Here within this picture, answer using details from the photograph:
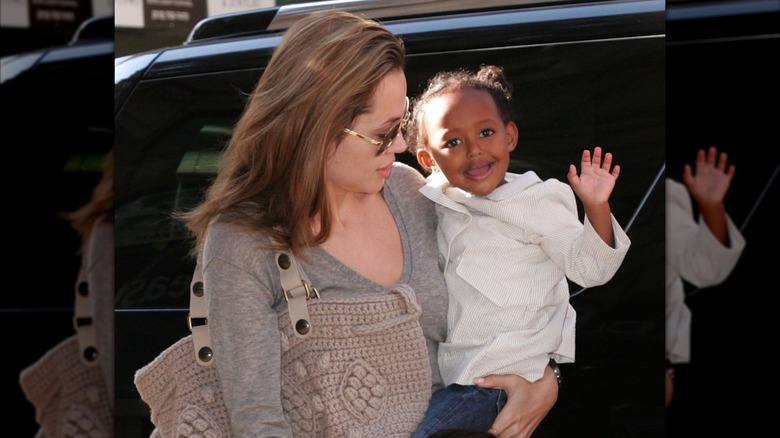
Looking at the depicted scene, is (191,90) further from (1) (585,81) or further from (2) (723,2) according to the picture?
(2) (723,2)

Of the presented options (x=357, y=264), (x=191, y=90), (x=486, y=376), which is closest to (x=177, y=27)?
(x=191, y=90)

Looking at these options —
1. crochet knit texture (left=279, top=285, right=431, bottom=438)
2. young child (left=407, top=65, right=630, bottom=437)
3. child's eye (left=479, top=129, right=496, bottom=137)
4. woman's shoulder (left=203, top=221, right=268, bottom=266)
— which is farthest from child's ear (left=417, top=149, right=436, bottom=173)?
woman's shoulder (left=203, top=221, right=268, bottom=266)

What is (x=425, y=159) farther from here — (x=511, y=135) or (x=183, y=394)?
(x=183, y=394)

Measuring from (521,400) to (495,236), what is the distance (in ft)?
1.15

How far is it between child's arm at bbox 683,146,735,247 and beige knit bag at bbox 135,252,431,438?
59.1 inches

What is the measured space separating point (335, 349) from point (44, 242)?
1788mm

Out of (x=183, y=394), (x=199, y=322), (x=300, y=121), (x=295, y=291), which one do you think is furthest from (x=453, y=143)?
(x=183, y=394)

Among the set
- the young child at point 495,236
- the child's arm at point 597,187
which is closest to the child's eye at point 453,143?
the young child at point 495,236

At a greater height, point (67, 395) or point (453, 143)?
point (453, 143)

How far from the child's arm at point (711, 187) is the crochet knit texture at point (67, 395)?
75.4 inches

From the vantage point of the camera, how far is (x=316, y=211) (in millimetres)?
2186

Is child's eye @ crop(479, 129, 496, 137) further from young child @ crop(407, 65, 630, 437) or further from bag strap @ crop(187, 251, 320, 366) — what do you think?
bag strap @ crop(187, 251, 320, 366)

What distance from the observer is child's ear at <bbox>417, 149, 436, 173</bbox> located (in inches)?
86.4

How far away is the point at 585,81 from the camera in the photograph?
2.16m
